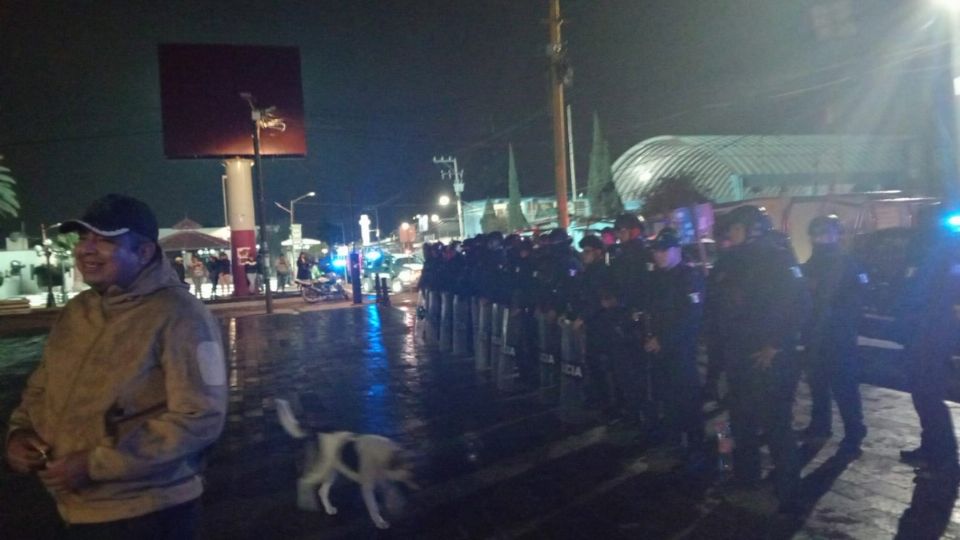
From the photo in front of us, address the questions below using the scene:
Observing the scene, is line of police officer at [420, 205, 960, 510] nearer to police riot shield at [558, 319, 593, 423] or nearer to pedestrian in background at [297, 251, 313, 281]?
police riot shield at [558, 319, 593, 423]

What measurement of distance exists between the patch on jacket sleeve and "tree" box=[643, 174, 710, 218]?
32652 mm

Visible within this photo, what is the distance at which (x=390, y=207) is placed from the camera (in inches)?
3570

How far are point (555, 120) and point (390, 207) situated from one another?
243 ft

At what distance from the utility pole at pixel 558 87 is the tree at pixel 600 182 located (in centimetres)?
2688

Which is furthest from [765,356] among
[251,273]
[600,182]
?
[600,182]

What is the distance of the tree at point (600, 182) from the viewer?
4591 centimetres

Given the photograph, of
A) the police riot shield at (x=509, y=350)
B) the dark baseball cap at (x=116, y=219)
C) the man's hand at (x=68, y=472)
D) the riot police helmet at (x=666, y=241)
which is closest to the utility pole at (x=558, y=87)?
the police riot shield at (x=509, y=350)

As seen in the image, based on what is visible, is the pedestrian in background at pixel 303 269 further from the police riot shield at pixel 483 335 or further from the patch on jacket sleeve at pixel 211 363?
the patch on jacket sleeve at pixel 211 363

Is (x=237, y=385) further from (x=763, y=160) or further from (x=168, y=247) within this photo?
(x=763, y=160)

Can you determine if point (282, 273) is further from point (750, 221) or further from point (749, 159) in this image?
point (750, 221)

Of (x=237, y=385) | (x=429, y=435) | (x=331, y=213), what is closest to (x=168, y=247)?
(x=237, y=385)

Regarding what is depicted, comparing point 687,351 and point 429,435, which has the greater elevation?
point 687,351

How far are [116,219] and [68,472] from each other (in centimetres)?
77

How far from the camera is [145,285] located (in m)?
2.40
